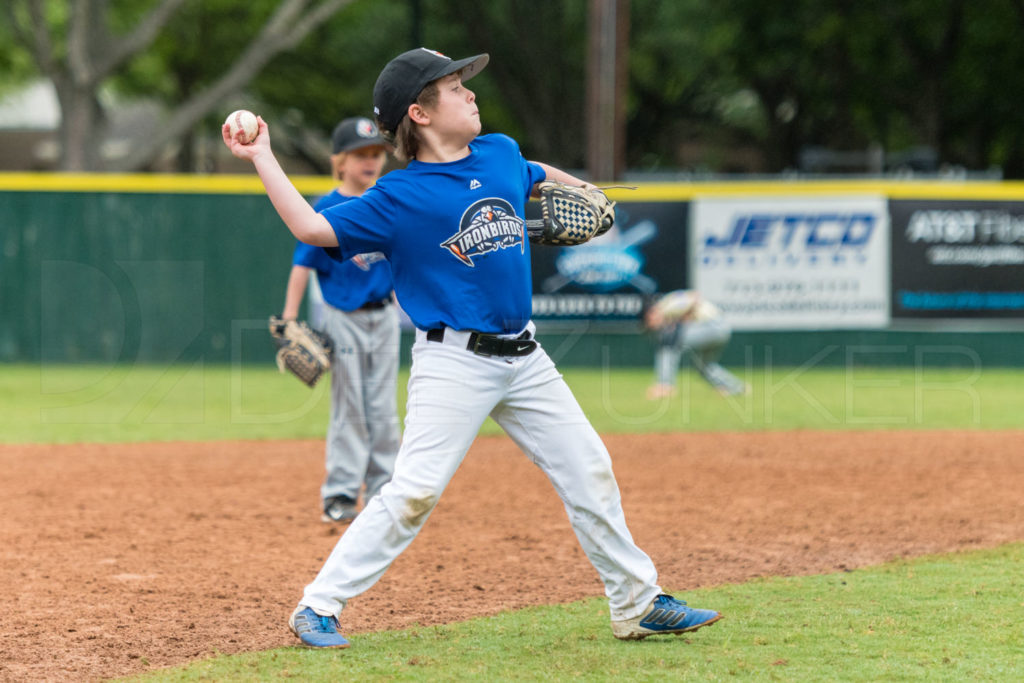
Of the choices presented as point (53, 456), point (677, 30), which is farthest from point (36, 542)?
point (677, 30)

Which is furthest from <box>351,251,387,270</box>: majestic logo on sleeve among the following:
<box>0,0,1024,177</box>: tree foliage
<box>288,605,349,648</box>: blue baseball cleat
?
<box>0,0,1024,177</box>: tree foliage

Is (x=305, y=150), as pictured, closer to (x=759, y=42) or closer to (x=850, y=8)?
(x=759, y=42)

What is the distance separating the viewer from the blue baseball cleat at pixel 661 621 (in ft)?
12.9

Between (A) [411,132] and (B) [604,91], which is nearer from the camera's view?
(A) [411,132]

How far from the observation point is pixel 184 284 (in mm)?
12594

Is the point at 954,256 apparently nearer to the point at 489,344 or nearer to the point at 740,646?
the point at 740,646

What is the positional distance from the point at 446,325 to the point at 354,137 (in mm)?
2418

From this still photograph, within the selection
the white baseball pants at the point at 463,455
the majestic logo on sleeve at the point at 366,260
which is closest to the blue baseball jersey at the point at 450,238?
the white baseball pants at the point at 463,455

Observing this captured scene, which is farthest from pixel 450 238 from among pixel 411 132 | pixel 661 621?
pixel 661 621

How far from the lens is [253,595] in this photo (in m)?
4.71

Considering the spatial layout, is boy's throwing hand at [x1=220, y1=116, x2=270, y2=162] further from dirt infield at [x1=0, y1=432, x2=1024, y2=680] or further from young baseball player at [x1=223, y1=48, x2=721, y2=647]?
dirt infield at [x1=0, y1=432, x2=1024, y2=680]

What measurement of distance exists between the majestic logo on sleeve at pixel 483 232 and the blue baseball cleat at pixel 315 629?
1217 millimetres

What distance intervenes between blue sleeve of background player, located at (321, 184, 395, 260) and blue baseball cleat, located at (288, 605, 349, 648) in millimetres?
1159

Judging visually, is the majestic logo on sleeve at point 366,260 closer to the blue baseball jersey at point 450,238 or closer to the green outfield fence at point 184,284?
the blue baseball jersey at point 450,238
